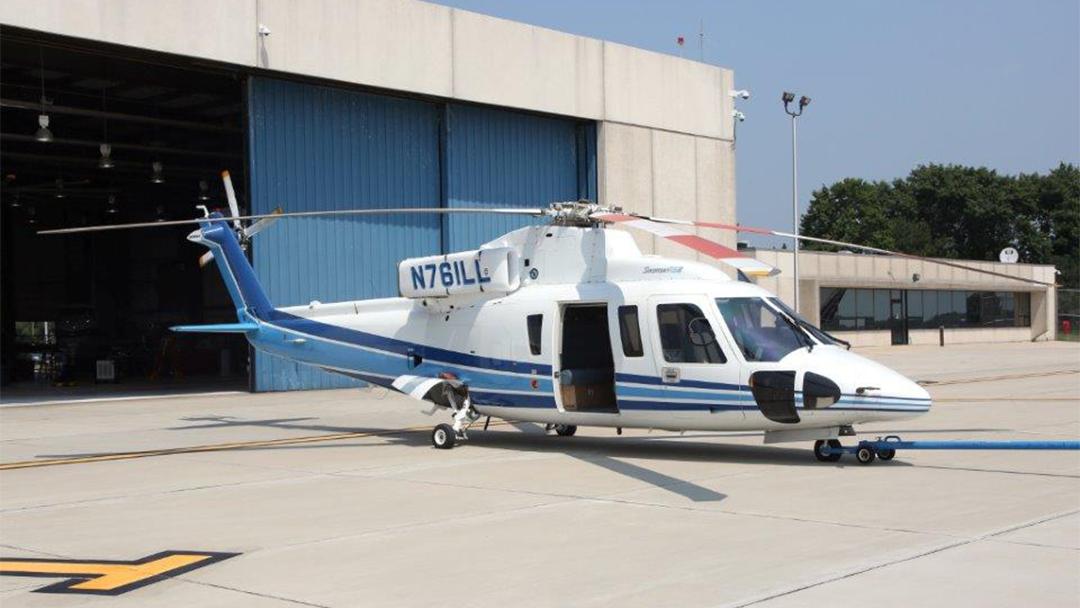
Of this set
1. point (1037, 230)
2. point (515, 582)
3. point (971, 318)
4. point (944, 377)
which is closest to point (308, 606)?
point (515, 582)

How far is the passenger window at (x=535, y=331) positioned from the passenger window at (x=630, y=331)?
1.24 metres

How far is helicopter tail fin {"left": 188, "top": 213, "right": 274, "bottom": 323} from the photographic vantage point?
17406mm

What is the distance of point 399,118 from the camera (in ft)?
97.6

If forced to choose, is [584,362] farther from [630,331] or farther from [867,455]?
[867,455]

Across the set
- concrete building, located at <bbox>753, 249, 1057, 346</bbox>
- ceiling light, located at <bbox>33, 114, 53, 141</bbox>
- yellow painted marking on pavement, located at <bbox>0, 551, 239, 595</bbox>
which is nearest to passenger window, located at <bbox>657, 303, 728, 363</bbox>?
yellow painted marking on pavement, located at <bbox>0, 551, 239, 595</bbox>

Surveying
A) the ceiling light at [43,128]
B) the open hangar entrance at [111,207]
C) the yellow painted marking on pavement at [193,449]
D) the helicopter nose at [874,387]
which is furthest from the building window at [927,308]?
the helicopter nose at [874,387]

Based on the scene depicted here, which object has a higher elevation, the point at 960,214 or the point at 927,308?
the point at 960,214

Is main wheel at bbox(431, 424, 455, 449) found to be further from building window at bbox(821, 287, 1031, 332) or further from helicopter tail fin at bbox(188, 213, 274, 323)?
building window at bbox(821, 287, 1031, 332)

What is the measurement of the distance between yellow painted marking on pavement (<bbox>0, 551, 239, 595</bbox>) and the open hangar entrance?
60.0 feet

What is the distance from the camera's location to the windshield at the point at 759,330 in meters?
12.5

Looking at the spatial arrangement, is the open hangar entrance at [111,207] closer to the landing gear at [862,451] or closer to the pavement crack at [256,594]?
the landing gear at [862,451]

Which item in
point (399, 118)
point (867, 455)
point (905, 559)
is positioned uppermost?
point (399, 118)

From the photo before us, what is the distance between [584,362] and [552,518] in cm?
517

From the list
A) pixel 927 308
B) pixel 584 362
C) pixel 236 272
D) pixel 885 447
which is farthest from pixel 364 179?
pixel 927 308
